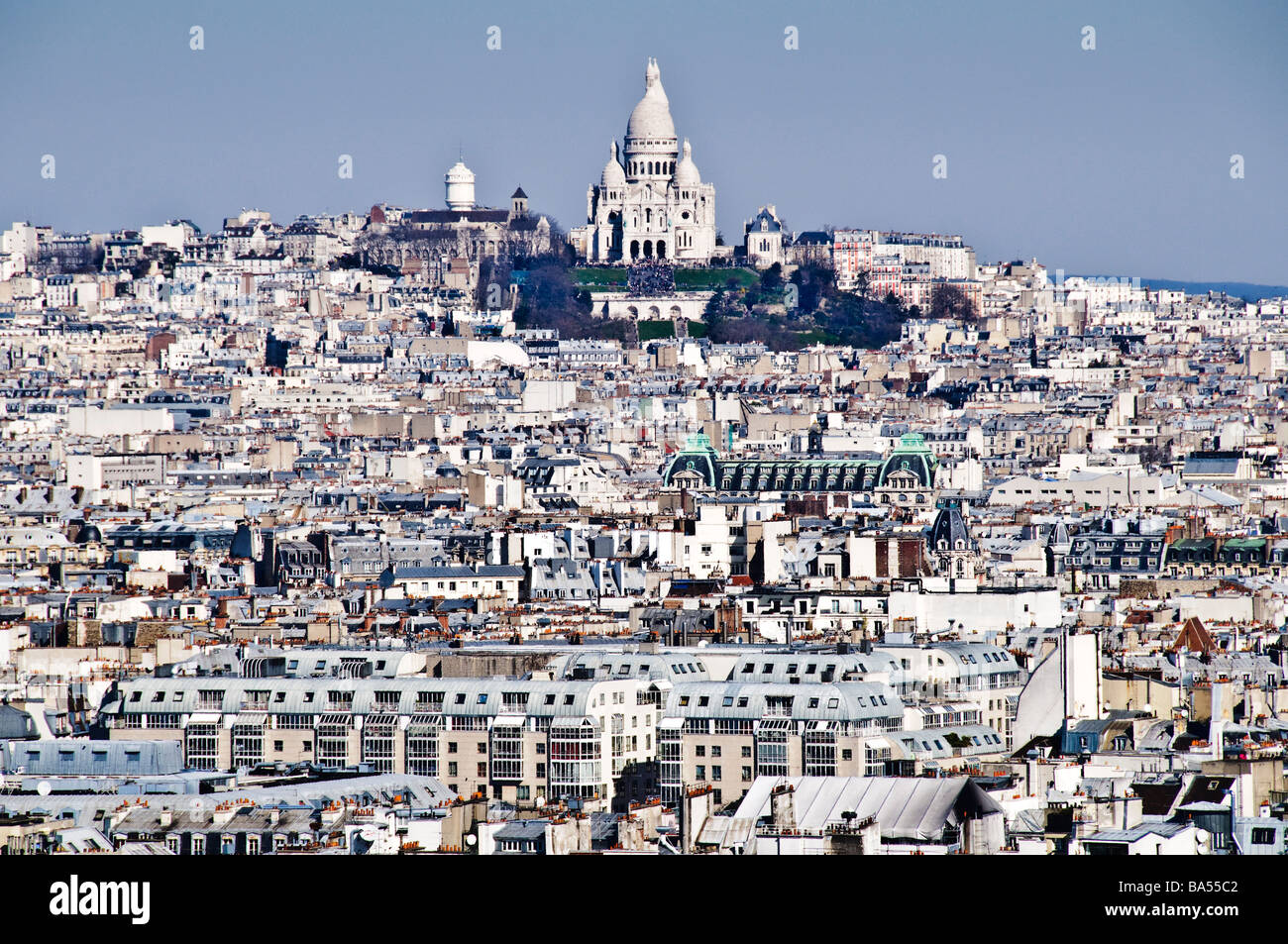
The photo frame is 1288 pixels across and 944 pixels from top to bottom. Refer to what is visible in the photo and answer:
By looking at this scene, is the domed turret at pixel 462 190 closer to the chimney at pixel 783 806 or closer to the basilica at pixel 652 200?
the basilica at pixel 652 200

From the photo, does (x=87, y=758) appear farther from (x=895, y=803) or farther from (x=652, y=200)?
(x=652, y=200)

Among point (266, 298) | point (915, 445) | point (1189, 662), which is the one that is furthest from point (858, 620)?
point (266, 298)

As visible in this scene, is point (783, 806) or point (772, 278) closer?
point (783, 806)

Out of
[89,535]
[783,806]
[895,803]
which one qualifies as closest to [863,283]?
[89,535]

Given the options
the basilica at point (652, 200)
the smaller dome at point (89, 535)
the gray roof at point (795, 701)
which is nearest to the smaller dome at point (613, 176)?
the basilica at point (652, 200)

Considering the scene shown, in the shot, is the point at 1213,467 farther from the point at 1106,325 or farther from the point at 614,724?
the point at 1106,325

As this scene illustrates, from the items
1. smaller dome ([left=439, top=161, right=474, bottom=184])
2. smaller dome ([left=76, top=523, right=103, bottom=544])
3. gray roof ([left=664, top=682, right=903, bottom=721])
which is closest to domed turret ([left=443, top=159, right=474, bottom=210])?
smaller dome ([left=439, top=161, right=474, bottom=184])

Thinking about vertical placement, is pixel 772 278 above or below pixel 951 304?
above
